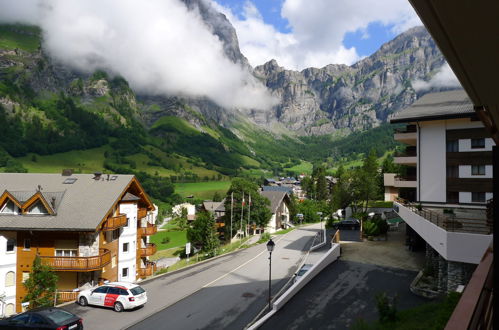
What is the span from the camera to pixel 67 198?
108ft

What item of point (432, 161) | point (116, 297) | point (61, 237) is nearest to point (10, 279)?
point (61, 237)

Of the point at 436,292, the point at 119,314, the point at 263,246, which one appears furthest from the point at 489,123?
the point at 263,246

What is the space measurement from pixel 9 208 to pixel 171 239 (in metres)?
66.5

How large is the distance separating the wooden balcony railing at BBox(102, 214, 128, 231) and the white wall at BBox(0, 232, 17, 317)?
7.74 m

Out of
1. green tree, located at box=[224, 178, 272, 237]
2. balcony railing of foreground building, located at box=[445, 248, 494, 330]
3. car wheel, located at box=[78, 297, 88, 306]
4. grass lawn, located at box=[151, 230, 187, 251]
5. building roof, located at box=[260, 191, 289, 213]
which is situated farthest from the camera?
grass lawn, located at box=[151, 230, 187, 251]

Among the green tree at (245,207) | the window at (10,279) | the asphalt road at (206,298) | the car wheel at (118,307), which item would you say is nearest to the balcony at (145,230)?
the asphalt road at (206,298)

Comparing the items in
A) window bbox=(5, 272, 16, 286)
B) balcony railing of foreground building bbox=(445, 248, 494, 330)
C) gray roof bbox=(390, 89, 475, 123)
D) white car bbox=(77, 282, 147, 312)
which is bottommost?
window bbox=(5, 272, 16, 286)

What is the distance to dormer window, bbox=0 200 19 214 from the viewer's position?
3017 cm

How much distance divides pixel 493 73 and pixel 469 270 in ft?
57.8

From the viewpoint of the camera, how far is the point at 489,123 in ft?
11.7

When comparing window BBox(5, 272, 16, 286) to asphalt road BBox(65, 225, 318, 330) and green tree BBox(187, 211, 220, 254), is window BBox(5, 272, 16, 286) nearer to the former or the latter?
asphalt road BBox(65, 225, 318, 330)

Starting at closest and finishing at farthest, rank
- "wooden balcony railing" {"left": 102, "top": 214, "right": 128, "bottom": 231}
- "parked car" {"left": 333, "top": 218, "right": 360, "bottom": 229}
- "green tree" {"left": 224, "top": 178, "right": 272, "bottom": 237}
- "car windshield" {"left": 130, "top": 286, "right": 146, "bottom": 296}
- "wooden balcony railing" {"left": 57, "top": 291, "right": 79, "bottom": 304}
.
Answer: "car windshield" {"left": 130, "top": 286, "right": 146, "bottom": 296}, "wooden balcony railing" {"left": 57, "top": 291, "right": 79, "bottom": 304}, "wooden balcony railing" {"left": 102, "top": 214, "right": 128, "bottom": 231}, "parked car" {"left": 333, "top": 218, "right": 360, "bottom": 229}, "green tree" {"left": 224, "top": 178, "right": 272, "bottom": 237}

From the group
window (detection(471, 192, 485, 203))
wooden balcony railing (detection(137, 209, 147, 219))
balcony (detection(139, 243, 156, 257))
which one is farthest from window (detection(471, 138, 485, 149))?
balcony (detection(139, 243, 156, 257))

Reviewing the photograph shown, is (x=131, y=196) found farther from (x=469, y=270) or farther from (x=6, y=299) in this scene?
(x=469, y=270)
